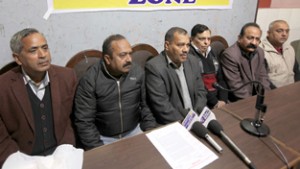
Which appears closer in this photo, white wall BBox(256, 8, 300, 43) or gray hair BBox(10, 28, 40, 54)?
gray hair BBox(10, 28, 40, 54)

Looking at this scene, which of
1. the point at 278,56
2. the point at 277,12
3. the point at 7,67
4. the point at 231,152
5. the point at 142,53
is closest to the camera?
the point at 231,152

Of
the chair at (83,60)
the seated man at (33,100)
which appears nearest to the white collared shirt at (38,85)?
the seated man at (33,100)

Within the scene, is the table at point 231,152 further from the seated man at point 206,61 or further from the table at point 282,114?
the seated man at point 206,61

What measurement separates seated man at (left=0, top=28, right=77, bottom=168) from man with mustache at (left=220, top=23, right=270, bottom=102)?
59.1 inches

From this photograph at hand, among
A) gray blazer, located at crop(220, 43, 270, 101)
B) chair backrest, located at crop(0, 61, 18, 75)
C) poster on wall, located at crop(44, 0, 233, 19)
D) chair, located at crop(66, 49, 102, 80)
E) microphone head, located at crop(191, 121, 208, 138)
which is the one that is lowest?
gray blazer, located at crop(220, 43, 270, 101)

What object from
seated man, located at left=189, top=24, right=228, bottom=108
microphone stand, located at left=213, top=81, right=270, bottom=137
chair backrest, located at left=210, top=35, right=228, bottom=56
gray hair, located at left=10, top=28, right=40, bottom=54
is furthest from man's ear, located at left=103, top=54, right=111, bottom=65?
chair backrest, located at left=210, top=35, right=228, bottom=56

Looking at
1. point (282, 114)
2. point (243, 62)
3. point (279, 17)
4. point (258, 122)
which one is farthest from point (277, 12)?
point (258, 122)

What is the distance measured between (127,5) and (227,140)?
4.36 ft

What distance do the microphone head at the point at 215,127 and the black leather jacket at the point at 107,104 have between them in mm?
622

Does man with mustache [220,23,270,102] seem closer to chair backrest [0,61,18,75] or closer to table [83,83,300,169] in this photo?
table [83,83,300,169]

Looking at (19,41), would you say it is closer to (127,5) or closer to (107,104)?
(107,104)

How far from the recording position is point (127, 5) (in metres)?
1.98

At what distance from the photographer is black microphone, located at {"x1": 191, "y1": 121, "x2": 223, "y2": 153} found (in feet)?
3.68

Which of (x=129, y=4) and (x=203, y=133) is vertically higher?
(x=129, y=4)
